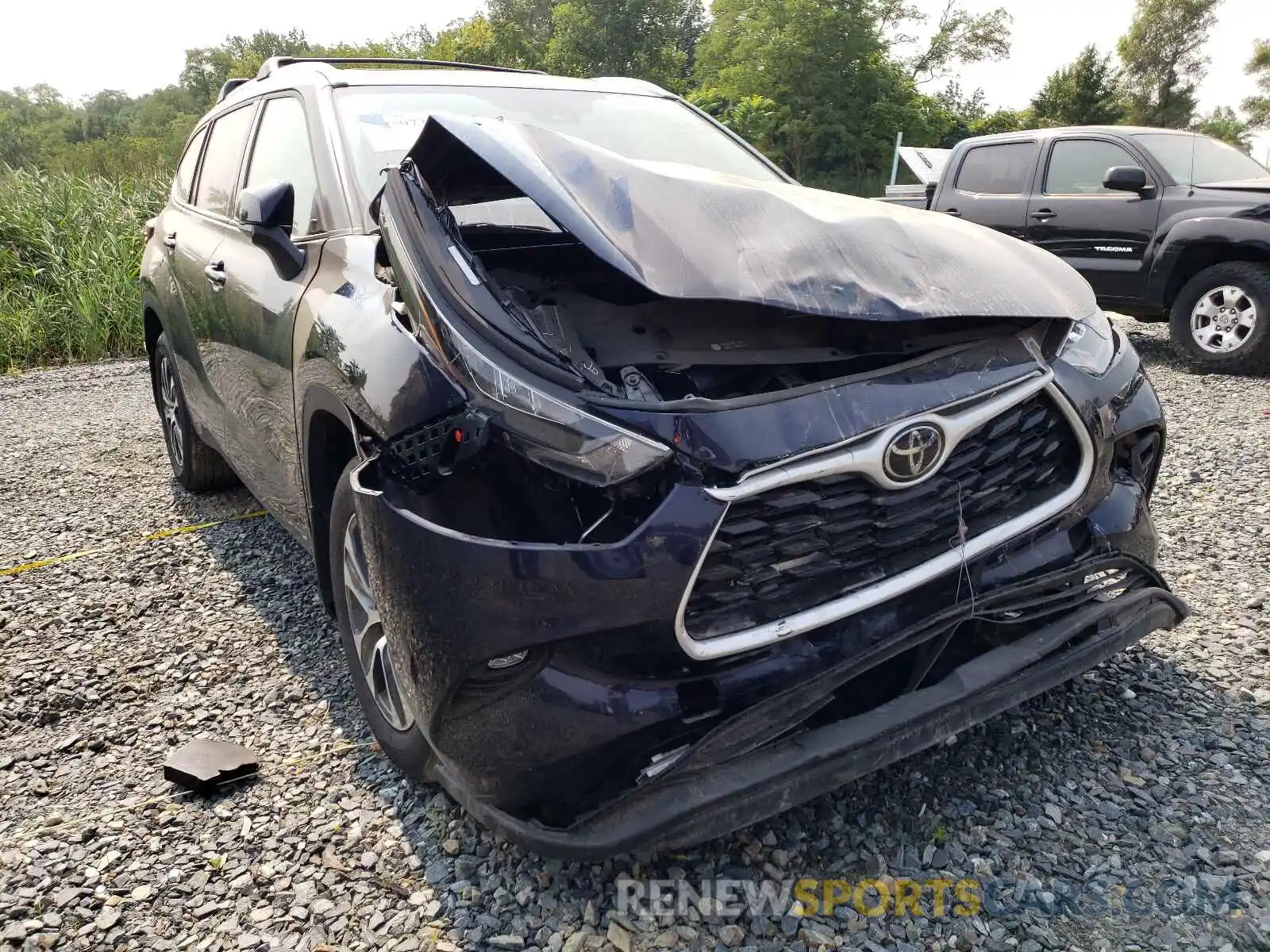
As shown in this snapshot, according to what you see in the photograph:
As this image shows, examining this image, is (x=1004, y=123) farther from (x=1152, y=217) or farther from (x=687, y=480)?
(x=687, y=480)

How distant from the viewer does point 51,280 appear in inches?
418

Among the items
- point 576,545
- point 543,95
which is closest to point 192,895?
point 576,545

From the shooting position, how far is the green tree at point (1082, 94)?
141 ft

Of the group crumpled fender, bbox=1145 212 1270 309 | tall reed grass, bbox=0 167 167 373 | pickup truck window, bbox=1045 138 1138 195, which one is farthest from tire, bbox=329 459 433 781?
tall reed grass, bbox=0 167 167 373

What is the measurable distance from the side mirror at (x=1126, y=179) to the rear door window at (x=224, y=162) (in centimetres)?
635

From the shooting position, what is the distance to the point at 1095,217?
24.9ft

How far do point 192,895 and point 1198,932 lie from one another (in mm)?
2079

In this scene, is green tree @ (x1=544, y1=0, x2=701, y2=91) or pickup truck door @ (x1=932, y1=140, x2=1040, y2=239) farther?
green tree @ (x1=544, y1=0, x2=701, y2=91)

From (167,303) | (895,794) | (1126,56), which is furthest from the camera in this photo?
(1126,56)

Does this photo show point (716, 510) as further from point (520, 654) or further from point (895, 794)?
point (895, 794)

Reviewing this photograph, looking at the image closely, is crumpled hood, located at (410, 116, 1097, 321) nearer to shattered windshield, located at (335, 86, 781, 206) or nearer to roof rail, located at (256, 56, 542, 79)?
shattered windshield, located at (335, 86, 781, 206)

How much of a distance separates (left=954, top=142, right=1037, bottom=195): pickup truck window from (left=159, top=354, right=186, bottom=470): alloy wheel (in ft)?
22.9

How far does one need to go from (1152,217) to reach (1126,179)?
0.36m

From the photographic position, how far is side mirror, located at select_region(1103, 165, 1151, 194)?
7.21 m
